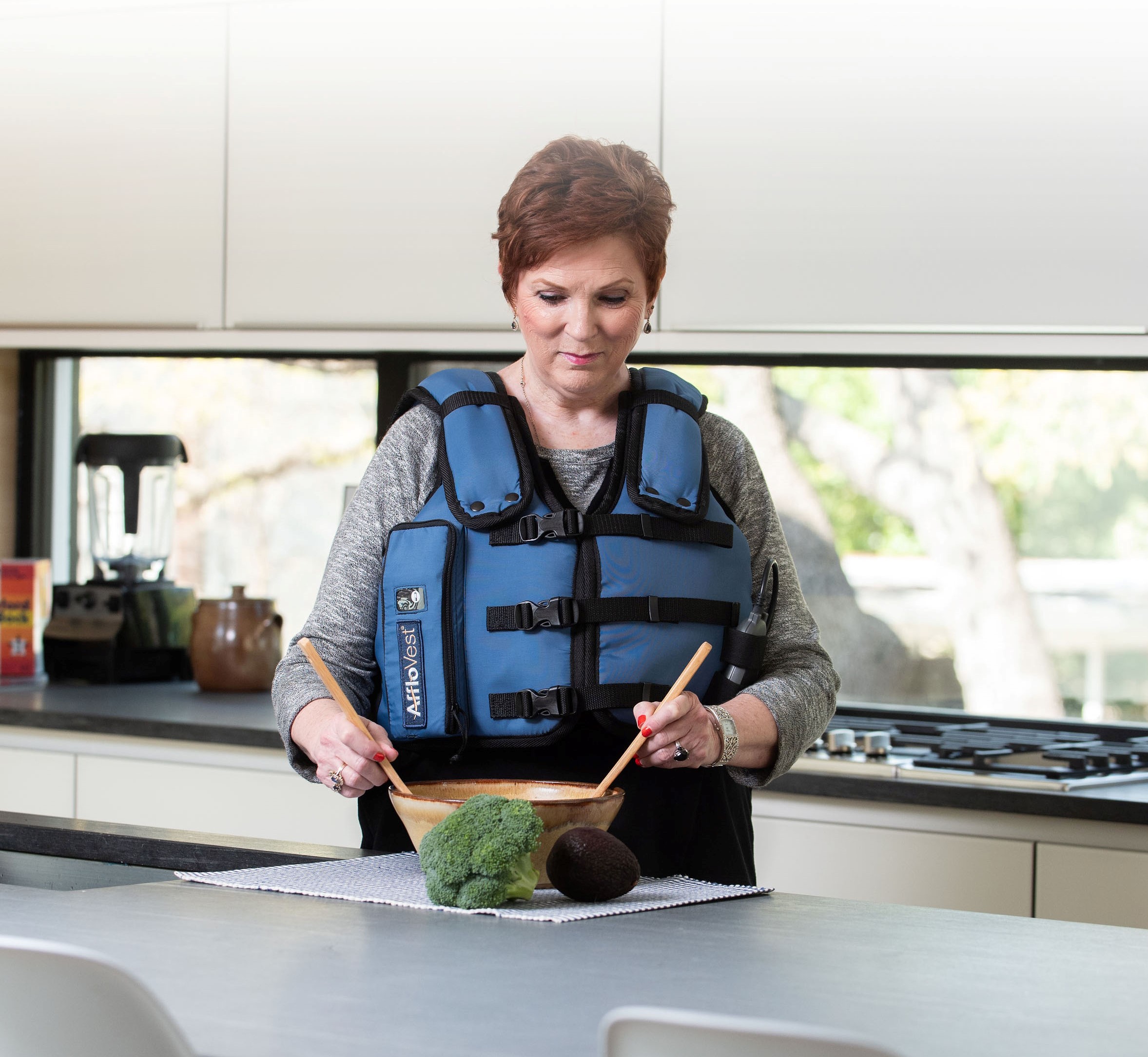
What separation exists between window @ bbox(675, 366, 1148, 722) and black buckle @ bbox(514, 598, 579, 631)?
1456 mm

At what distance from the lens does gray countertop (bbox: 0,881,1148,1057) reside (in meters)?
0.87

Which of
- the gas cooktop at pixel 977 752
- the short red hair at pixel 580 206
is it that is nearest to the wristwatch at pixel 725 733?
the short red hair at pixel 580 206

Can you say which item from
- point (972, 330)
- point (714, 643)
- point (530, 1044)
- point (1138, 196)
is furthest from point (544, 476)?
point (1138, 196)

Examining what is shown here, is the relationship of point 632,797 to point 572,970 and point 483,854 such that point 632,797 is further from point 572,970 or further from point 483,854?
point 572,970

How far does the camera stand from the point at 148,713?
271 cm

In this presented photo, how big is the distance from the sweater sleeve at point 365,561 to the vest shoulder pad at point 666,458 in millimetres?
224

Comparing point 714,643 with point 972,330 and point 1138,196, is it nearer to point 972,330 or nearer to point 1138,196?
point 972,330

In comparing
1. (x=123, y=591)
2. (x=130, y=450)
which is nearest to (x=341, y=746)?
(x=123, y=591)

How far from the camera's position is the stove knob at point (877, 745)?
2.32 metres

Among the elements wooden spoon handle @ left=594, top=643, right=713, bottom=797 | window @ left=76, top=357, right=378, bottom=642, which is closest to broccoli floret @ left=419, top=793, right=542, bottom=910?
wooden spoon handle @ left=594, top=643, right=713, bottom=797

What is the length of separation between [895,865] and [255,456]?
1.85 m

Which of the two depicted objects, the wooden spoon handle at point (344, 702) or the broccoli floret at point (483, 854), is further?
the wooden spoon handle at point (344, 702)

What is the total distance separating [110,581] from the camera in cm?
312

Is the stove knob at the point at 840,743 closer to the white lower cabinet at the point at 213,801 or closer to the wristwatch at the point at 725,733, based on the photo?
the white lower cabinet at the point at 213,801
